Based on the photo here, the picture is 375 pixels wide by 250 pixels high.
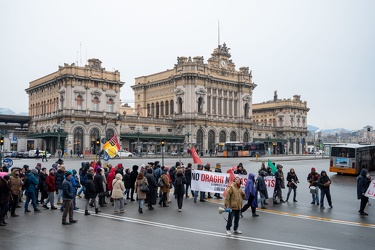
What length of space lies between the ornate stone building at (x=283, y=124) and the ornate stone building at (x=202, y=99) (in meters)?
13.0

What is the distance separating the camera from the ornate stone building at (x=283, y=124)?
333ft

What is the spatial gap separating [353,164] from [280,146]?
2839 inches

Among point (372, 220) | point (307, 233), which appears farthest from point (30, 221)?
point (372, 220)

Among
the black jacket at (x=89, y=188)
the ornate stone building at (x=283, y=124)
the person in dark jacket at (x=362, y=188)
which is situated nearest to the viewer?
the black jacket at (x=89, y=188)

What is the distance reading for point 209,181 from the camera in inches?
750

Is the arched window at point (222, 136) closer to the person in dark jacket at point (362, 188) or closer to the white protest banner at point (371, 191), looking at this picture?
the person in dark jacket at point (362, 188)

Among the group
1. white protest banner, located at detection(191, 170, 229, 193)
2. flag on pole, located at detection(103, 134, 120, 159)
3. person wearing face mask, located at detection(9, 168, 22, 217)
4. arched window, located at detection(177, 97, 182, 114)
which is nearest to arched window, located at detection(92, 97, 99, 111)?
arched window, located at detection(177, 97, 182, 114)

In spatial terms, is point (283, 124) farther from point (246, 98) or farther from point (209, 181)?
point (209, 181)

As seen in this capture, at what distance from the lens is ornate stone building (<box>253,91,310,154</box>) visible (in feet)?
333

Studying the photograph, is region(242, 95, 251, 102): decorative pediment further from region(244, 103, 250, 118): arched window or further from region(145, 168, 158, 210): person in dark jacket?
region(145, 168, 158, 210): person in dark jacket

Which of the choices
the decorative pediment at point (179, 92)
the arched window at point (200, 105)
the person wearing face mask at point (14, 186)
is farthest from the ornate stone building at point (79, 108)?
the person wearing face mask at point (14, 186)

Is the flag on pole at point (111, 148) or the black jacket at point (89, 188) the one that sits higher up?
the flag on pole at point (111, 148)

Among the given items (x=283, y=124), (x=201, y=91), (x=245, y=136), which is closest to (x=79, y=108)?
(x=201, y=91)

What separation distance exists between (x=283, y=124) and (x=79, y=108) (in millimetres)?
59865
